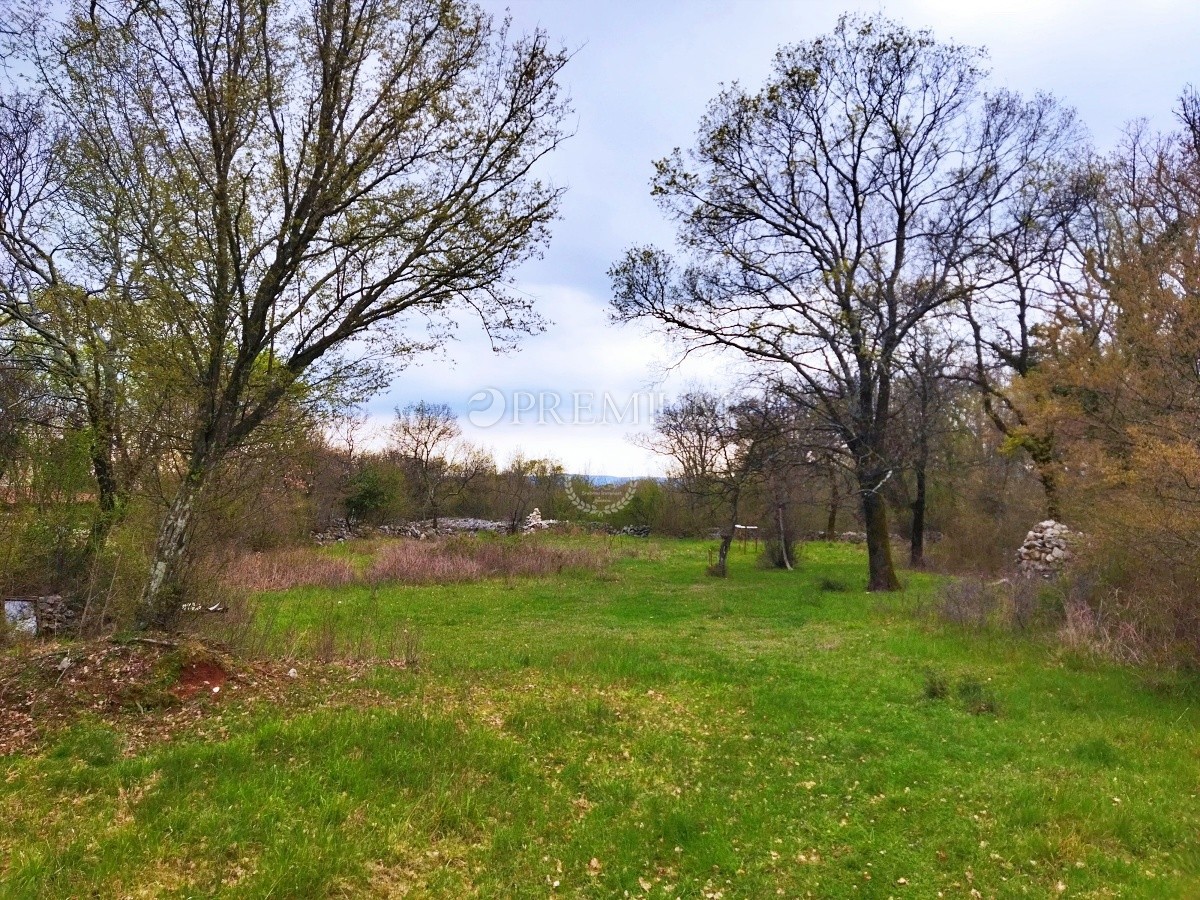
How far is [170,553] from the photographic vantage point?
6.45m

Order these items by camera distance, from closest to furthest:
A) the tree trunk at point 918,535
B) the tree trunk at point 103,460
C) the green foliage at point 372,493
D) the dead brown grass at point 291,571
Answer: the tree trunk at point 103,460 < the dead brown grass at point 291,571 < the tree trunk at point 918,535 < the green foliage at point 372,493

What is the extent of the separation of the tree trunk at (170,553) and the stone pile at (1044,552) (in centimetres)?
1510

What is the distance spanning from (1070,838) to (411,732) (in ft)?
14.5

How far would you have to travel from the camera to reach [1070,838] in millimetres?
4039

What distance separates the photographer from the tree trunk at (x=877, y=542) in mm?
15969

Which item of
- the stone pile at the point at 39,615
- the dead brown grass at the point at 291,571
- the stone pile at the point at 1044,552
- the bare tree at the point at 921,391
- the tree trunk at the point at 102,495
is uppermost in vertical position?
the bare tree at the point at 921,391

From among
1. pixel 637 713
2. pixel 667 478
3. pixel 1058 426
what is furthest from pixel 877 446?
pixel 667 478

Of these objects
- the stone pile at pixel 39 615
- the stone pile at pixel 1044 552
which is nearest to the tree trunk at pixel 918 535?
the stone pile at pixel 1044 552

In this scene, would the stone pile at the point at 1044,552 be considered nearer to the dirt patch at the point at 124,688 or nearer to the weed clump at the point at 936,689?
the weed clump at the point at 936,689

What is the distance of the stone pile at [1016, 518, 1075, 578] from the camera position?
1425 centimetres

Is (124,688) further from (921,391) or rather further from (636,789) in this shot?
(921,391)

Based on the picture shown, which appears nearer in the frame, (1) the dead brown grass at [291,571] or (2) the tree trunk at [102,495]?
(2) the tree trunk at [102,495]

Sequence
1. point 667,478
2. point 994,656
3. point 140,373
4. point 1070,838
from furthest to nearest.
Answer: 1. point 667,478
2. point 994,656
3. point 140,373
4. point 1070,838

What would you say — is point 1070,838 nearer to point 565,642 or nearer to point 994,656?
point 994,656
